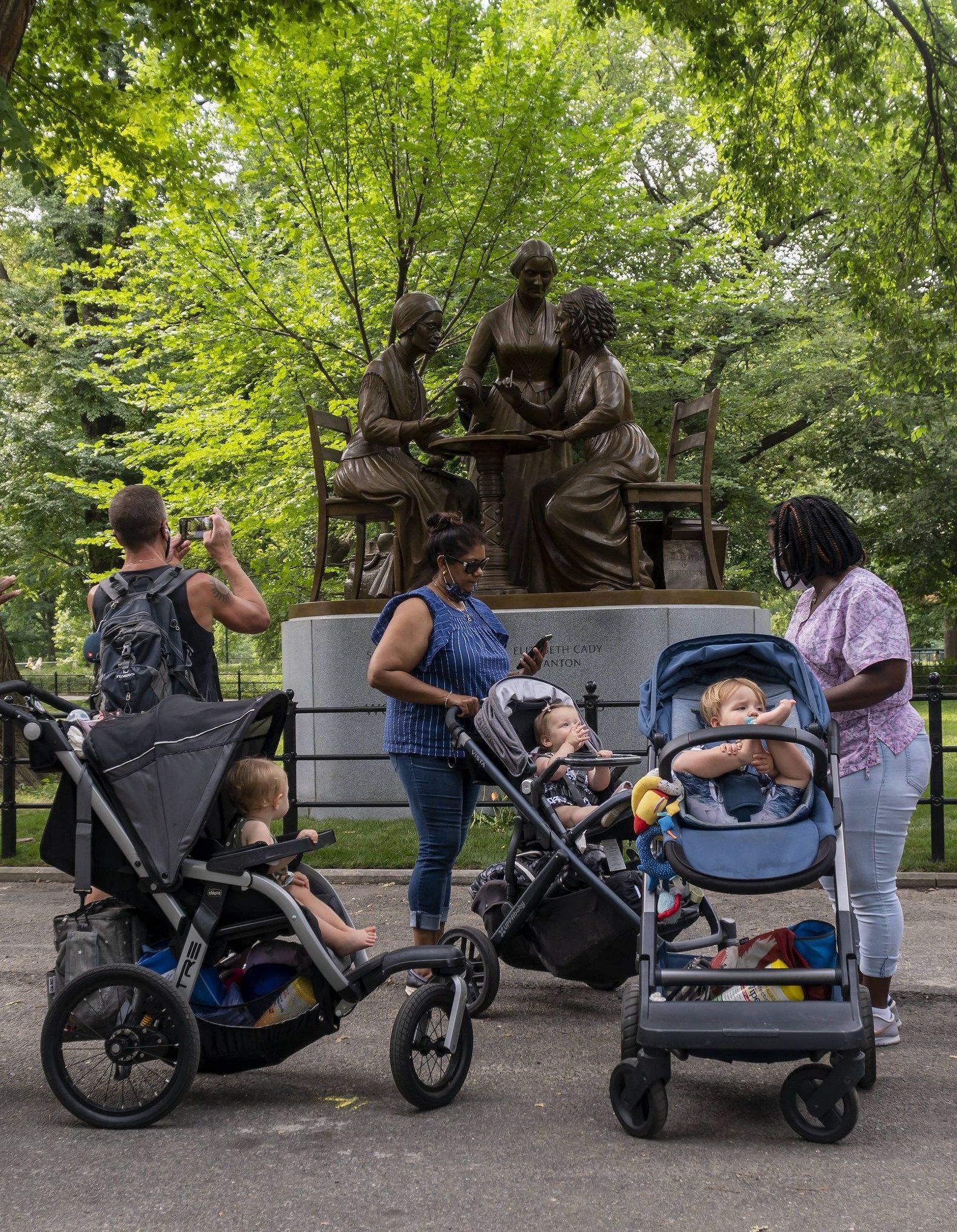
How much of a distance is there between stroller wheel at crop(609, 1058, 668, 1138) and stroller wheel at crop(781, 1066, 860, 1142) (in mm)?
348

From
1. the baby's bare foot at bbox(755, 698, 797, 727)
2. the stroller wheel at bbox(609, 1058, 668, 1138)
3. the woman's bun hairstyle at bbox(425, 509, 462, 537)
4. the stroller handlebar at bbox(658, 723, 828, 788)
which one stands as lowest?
the stroller wheel at bbox(609, 1058, 668, 1138)

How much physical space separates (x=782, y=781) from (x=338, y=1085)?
176 centimetres

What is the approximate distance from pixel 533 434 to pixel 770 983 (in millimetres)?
6957

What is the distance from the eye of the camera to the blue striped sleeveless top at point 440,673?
5.32m

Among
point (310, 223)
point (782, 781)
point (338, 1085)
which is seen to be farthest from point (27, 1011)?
point (310, 223)

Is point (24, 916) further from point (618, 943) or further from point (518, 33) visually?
point (518, 33)

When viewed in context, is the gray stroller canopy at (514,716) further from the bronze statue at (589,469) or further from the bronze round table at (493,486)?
the bronze round table at (493,486)

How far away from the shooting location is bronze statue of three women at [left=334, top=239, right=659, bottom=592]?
34.6ft

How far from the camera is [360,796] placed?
10828mm

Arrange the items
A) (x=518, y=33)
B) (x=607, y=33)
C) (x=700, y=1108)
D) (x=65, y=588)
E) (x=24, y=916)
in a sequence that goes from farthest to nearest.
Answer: (x=65, y=588)
(x=607, y=33)
(x=518, y=33)
(x=24, y=916)
(x=700, y=1108)

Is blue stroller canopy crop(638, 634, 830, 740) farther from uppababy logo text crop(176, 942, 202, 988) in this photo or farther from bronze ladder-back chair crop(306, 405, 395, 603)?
bronze ladder-back chair crop(306, 405, 395, 603)

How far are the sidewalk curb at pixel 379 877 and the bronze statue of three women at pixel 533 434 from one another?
3049mm

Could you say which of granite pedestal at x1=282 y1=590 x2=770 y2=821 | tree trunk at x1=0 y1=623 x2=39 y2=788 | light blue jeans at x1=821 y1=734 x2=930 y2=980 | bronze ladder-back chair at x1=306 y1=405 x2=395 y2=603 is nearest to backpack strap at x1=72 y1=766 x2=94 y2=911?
light blue jeans at x1=821 y1=734 x2=930 y2=980

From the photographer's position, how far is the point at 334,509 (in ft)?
36.7
